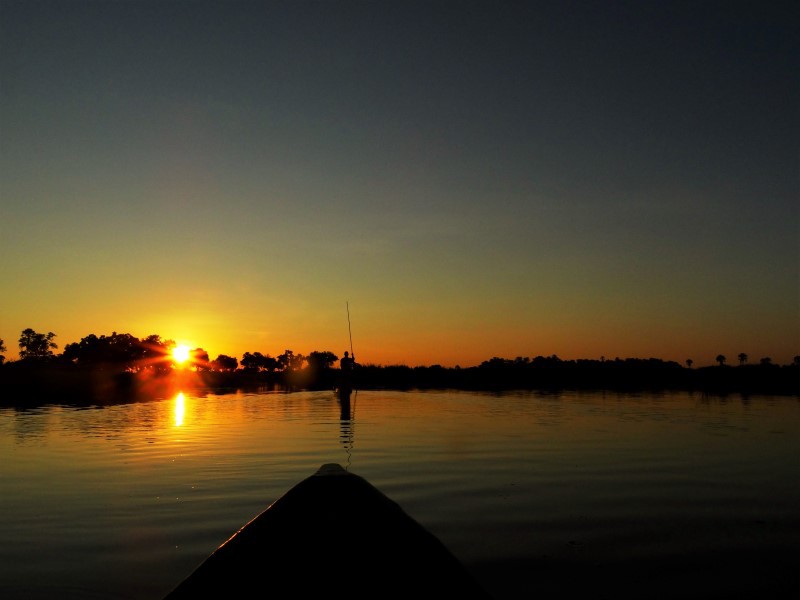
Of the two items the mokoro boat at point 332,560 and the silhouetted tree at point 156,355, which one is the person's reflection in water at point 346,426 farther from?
Result: the silhouetted tree at point 156,355

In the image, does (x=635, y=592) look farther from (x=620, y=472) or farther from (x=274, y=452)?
(x=274, y=452)

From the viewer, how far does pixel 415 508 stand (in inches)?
447

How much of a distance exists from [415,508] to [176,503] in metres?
4.85

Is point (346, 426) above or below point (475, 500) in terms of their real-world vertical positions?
above

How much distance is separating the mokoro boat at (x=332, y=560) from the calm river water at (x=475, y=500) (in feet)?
0.59

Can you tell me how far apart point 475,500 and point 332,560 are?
7.42m

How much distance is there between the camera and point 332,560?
5082 mm

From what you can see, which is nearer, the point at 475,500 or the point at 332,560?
the point at 332,560

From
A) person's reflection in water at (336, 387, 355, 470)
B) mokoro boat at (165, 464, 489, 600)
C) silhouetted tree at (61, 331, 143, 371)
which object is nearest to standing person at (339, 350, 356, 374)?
person's reflection in water at (336, 387, 355, 470)

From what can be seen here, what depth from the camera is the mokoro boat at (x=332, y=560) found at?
4617 millimetres

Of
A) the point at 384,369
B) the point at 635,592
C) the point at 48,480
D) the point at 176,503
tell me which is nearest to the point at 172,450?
the point at 48,480

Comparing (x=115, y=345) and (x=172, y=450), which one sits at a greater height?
(x=115, y=345)

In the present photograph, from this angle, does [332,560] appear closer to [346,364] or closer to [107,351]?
[346,364]

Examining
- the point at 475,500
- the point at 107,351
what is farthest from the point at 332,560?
the point at 107,351
